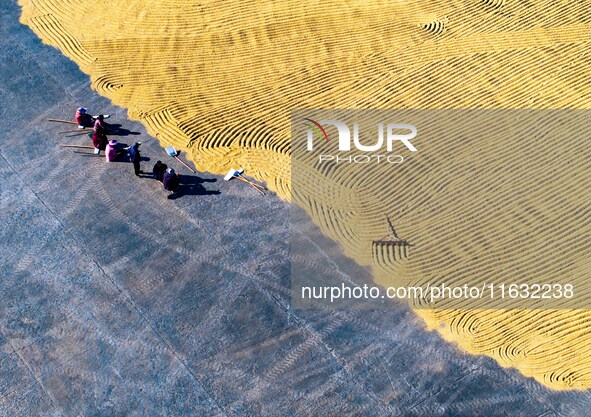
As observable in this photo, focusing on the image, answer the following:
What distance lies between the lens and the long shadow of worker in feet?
48.3

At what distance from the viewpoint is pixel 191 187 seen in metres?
14.8

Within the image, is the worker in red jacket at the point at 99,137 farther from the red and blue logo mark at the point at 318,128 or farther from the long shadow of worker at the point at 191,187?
the red and blue logo mark at the point at 318,128

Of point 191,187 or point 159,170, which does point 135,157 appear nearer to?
point 159,170

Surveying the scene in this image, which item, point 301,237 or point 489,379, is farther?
point 301,237

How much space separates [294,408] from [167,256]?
3829mm

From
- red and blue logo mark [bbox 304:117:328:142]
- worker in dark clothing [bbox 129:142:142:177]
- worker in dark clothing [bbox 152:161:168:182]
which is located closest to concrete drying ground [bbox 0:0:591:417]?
worker in dark clothing [bbox 129:142:142:177]

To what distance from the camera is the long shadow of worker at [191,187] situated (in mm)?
14719

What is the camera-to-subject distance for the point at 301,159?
1512cm

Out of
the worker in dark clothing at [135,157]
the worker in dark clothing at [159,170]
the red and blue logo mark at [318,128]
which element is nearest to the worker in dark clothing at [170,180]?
the worker in dark clothing at [159,170]

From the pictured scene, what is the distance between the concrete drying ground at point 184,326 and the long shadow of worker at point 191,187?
0.13ft

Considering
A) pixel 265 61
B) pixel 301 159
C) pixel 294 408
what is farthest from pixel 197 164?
pixel 294 408

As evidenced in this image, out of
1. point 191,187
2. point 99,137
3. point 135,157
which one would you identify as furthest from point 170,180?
point 99,137

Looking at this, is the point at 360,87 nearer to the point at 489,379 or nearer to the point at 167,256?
the point at 167,256

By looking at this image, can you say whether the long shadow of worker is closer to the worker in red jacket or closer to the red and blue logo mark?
the worker in red jacket
